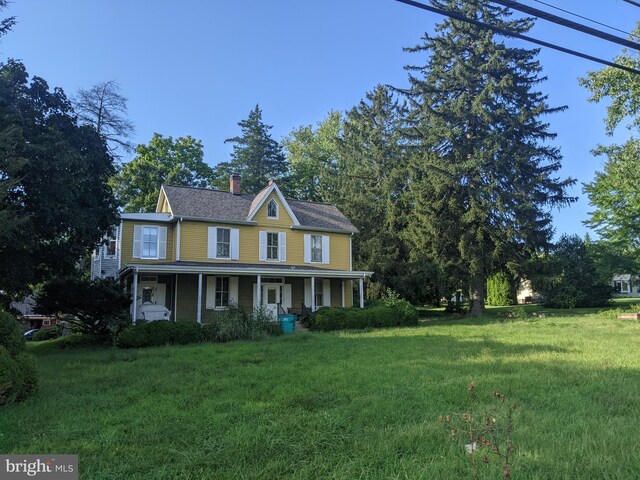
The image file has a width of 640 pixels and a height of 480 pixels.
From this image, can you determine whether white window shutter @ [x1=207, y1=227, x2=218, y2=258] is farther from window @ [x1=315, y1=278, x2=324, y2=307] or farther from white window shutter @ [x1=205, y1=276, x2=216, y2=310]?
window @ [x1=315, y1=278, x2=324, y2=307]

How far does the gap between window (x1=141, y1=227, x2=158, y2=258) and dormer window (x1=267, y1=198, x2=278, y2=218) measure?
5693 mm

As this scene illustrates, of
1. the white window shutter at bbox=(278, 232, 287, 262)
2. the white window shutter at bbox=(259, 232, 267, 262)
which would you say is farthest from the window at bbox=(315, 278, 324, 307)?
the white window shutter at bbox=(259, 232, 267, 262)

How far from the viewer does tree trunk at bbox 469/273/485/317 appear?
2582 cm

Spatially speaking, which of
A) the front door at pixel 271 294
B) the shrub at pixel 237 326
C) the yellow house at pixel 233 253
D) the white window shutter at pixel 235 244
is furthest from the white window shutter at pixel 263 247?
the shrub at pixel 237 326

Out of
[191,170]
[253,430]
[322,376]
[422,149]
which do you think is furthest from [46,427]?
[191,170]

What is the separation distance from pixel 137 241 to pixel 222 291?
472 cm

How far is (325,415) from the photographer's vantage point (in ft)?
17.1

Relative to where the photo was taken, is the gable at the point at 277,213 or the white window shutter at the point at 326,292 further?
the white window shutter at the point at 326,292

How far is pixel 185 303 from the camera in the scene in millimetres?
20891

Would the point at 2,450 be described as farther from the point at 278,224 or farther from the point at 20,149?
the point at 278,224

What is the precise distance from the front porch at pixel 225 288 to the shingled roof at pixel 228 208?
2.89 meters

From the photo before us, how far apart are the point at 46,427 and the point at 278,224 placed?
60.1ft

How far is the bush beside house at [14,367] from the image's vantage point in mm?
6188

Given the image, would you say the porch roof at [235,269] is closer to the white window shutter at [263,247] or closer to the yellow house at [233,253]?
the yellow house at [233,253]
